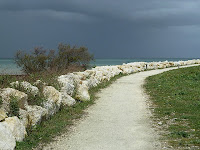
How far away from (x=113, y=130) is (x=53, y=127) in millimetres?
2317

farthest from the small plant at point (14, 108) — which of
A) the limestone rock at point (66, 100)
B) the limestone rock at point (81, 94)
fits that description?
the limestone rock at point (81, 94)

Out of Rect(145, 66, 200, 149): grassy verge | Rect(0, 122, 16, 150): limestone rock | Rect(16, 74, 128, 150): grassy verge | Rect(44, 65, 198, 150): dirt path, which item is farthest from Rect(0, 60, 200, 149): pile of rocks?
Rect(145, 66, 200, 149): grassy verge

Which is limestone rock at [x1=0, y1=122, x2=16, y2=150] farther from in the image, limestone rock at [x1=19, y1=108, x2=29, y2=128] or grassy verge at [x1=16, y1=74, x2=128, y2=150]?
limestone rock at [x1=19, y1=108, x2=29, y2=128]

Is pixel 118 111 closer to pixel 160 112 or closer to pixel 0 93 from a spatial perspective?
pixel 160 112

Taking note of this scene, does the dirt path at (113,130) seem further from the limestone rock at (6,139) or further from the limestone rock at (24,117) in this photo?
the limestone rock at (24,117)

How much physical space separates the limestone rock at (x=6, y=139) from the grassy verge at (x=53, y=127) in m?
0.32

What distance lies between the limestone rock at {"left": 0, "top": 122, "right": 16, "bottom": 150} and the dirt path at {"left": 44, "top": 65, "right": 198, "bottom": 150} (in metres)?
1.17

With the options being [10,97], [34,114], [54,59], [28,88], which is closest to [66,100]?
[28,88]

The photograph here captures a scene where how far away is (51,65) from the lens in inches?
1163

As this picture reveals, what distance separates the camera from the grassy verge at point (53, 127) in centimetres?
802

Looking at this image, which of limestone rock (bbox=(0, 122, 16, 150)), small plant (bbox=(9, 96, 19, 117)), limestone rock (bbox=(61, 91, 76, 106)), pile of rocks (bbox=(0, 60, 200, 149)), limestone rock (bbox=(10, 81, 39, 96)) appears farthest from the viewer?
limestone rock (bbox=(61, 91, 76, 106))

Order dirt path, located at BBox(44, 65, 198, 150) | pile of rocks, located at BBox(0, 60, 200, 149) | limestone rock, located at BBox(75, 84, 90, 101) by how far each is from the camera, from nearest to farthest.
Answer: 1. pile of rocks, located at BBox(0, 60, 200, 149)
2. dirt path, located at BBox(44, 65, 198, 150)
3. limestone rock, located at BBox(75, 84, 90, 101)

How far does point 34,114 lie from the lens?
371 inches

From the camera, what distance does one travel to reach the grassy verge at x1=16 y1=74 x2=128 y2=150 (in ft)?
26.3
